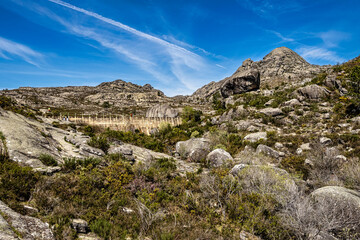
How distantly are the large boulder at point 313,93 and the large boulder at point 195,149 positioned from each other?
53.6 feet

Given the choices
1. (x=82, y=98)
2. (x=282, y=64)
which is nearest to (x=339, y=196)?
(x=282, y=64)

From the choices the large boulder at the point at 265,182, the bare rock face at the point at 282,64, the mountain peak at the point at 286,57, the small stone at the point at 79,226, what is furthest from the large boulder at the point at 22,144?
the mountain peak at the point at 286,57

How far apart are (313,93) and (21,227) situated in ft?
88.9

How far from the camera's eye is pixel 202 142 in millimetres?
13805

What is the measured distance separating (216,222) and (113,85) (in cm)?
12807

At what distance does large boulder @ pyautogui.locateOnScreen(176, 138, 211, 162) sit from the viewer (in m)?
12.2

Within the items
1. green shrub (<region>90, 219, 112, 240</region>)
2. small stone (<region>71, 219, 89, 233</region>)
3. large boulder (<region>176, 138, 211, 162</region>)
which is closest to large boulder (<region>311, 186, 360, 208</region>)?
green shrub (<region>90, 219, 112, 240</region>)

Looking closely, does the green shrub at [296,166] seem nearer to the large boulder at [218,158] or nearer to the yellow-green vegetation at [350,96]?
the large boulder at [218,158]

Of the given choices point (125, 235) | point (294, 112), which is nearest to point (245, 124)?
point (294, 112)

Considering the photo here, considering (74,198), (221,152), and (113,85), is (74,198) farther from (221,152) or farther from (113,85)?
(113,85)

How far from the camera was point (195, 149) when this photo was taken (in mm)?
12617

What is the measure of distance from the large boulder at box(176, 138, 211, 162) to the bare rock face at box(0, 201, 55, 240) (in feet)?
31.8

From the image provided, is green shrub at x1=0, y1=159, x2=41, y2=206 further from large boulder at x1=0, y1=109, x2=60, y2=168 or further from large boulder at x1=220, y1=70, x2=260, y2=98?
large boulder at x1=220, y1=70, x2=260, y2=98

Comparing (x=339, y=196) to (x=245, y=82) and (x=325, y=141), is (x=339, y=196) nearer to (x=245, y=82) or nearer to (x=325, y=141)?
(x=325, y=141)
